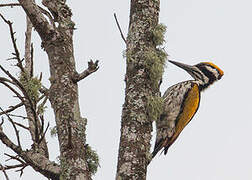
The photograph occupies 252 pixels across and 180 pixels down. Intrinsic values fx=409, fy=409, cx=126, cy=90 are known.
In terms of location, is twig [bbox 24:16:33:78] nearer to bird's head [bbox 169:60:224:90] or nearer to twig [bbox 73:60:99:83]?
twig [bbox 73:60:99:83]

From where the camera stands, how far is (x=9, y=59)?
9.46 feet

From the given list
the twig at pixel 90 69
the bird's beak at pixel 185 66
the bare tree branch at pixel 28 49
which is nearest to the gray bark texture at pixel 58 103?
the twig at pixel 90 69

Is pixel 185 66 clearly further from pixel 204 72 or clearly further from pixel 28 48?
pixel 28 48

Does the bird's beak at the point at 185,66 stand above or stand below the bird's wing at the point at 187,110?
above

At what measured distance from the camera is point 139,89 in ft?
9.04

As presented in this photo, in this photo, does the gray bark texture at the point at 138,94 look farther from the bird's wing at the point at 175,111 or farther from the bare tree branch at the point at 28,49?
the bird's wing at the point at 175,111

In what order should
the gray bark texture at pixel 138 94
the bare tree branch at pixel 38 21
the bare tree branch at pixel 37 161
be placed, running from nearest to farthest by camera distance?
the gray bark texture at pixel 138 94, the bare tree branch at pixel 37 161, the bare tree branch at pixel 38 21

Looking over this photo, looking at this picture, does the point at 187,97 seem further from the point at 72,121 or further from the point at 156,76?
the point at 72,121

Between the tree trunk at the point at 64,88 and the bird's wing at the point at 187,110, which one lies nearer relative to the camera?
the tree trunk at the point at 64,88

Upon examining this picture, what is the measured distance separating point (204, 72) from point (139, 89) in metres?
3.22

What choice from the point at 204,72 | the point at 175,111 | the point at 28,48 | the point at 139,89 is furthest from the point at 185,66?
the point at 139,89

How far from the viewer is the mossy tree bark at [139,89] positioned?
2398 millimetres

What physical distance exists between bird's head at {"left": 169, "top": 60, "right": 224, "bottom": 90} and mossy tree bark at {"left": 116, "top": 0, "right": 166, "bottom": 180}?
2.61m

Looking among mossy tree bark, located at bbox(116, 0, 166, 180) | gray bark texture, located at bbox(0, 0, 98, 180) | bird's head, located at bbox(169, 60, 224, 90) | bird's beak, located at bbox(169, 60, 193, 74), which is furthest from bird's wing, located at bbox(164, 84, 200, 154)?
gray bark texture, located at bbox(0, 0, 98, 180)
